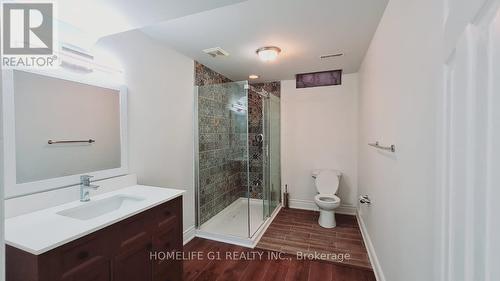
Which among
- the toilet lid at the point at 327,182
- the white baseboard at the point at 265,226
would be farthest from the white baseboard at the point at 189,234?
the toilet lid at the point at 327,182

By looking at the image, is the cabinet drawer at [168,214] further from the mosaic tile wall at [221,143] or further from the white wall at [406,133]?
the white wall at [406,133]

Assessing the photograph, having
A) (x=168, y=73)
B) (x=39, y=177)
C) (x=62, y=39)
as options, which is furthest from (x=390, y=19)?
(x=39, y=177)

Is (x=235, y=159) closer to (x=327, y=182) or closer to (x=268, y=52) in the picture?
(x=327, y=182)

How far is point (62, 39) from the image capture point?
150 centimetres

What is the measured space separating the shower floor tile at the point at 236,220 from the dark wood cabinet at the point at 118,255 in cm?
108

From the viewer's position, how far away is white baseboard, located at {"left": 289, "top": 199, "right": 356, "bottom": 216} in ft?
11.6

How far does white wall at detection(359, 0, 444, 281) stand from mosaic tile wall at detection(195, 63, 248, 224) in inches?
67.3

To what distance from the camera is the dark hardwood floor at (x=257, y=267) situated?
2.03 metres

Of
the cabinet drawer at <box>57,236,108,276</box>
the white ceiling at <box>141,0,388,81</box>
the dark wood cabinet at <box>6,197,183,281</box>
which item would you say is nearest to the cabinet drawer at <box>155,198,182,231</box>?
the dark wood cabinet at <box>6,197,183,281</box>

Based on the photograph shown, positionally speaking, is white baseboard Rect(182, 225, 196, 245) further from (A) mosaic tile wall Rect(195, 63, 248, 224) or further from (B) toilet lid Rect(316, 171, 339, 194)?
(B) toilet lid Rect(316, 171, 339, 194)

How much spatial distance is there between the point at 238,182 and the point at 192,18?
265 cm

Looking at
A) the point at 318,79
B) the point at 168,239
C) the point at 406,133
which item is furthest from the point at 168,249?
the point at 318,79

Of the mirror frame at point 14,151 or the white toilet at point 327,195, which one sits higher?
the mirror frame at point 14,151

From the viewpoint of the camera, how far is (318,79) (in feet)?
11.8
